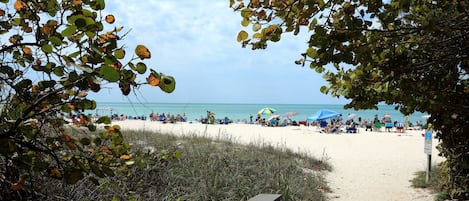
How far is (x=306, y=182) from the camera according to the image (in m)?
8.08

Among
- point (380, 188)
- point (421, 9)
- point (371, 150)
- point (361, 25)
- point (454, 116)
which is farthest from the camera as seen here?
point (371, 150)

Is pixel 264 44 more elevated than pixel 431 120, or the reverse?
pixel 264 44

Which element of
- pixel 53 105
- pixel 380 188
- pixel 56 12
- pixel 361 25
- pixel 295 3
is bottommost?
pixel 380 188

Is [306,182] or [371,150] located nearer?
[306,182]

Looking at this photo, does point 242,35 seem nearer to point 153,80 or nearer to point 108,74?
point 153,80

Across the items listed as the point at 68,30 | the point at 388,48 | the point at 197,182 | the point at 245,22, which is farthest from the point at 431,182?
the point at 68,30

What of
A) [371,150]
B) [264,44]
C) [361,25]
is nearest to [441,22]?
[361,25]

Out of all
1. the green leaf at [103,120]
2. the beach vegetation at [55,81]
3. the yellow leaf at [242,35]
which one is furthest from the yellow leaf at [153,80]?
the yellow leaf at [242,35]

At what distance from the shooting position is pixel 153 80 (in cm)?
122

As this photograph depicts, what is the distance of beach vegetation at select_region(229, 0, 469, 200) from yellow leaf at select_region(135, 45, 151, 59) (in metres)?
1.38

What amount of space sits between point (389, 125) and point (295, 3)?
33179mm

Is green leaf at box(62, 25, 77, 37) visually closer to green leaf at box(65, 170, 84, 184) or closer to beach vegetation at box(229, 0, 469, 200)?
green leaf at box(65, 170, 84, 184)

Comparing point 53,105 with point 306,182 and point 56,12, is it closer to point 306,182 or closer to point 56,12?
point 56,12

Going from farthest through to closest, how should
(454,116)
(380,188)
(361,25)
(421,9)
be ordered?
(380,188), (454,116), (421,9), (361,25)
